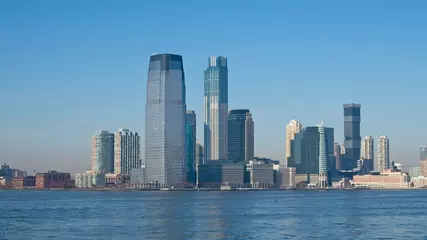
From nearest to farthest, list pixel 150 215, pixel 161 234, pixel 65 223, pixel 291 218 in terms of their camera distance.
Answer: pixel 161 234 < pixel 65 223 < pixel 291 218 < pixel 150 215

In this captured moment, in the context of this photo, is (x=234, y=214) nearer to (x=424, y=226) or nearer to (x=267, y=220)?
(x=267, y=220)

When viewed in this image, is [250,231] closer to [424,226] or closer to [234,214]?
[424,226]

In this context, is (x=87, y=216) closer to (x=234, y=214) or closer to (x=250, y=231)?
(x=234, y=214)

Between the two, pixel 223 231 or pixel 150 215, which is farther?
pixel 150 215

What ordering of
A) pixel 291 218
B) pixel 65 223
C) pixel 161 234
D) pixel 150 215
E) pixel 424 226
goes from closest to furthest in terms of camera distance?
pixel 161 234
pixel 424 226
pixel 65 223
pixel 291 218
pixel 150 215

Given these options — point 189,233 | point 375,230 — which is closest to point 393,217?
point 375,230

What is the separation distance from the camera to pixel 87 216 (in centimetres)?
12719

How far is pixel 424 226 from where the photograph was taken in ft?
340

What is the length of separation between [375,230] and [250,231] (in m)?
15.2

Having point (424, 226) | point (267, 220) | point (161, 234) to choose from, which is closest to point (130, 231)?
point (161, 234)

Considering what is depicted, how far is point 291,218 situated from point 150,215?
77.5 feet

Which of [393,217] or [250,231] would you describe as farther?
[393,217]

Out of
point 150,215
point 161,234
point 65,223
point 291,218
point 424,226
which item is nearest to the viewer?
point 161,234

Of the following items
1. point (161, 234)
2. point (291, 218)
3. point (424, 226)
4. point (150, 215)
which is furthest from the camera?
point (150, 215)
